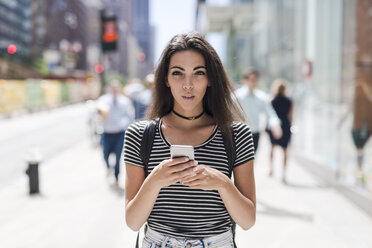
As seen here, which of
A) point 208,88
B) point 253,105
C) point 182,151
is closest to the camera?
point 182,151

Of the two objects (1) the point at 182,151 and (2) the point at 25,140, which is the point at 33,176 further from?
(2) the point at 25,140

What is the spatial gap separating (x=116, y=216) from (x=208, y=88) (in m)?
4.58

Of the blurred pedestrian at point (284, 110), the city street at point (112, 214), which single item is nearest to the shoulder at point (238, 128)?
the city street at point (112, 214)

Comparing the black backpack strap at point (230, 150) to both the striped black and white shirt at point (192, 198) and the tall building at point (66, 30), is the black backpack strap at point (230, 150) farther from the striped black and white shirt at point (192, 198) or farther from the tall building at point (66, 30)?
the tall building at point (66, 30)

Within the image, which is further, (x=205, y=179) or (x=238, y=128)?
(x=238, y=128)

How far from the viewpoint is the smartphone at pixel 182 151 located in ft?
5.11

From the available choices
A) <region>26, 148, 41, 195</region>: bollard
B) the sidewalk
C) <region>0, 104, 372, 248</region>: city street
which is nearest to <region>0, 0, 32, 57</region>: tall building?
<region>0, 104, 372, 248</region>: city street

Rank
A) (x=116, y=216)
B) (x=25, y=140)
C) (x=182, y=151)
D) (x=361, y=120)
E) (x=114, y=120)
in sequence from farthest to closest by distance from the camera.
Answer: (x=25, y=140) < (x=114, y=120) < (x=361, y=120) < (x=116, y=216) < (x=182, y=151)

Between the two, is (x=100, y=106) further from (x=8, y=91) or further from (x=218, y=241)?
(x=8, y=91)

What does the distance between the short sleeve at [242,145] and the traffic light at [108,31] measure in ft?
45.1

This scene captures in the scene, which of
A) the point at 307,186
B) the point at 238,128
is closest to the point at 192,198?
the point at 238,128

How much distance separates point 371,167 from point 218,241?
5.89 m

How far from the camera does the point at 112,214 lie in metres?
6.30

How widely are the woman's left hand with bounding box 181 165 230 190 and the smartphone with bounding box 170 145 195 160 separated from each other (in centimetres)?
6
